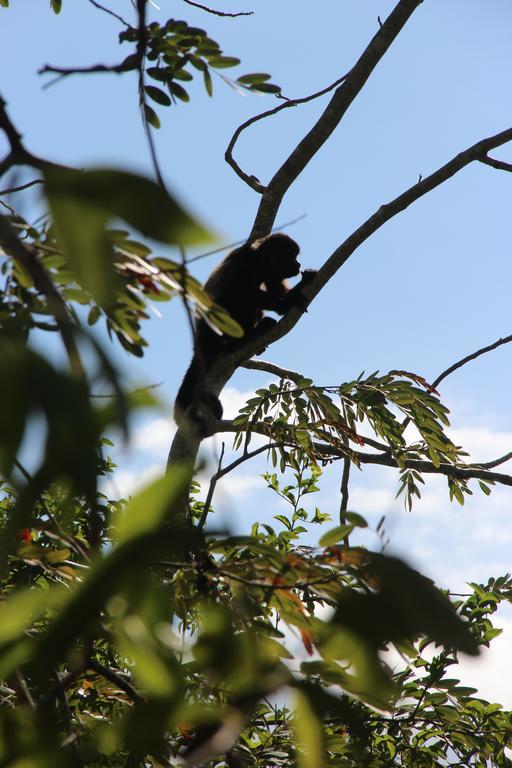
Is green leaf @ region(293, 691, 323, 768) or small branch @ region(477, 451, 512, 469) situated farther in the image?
small branch @ region(477, 451, 512, 469)

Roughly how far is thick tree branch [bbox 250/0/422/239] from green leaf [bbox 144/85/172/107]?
1.72m

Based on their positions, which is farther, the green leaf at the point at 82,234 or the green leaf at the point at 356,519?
the green leaf at the point at 356,519

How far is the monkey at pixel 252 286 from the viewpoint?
595cm

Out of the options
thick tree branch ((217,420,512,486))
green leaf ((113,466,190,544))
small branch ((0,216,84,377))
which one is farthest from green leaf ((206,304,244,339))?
thick tree branch ((217,420,512,486))

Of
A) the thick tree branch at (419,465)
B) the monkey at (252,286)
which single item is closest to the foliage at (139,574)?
the thick tree branch at (419,465)

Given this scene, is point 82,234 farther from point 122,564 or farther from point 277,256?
point 277,256

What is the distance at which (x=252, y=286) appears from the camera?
6.89m

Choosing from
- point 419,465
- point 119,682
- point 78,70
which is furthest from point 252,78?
point 419,465

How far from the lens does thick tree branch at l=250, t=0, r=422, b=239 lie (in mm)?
4152

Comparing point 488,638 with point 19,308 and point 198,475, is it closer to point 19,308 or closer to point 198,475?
point 19,308

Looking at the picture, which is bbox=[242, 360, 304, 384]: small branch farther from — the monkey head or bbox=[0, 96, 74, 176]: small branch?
bbox=[0, 96, 74, 176]: small branch

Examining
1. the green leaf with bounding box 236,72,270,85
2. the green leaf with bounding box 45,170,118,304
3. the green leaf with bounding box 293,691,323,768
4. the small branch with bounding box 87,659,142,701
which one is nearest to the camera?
the green leaf with bounding box 45,170,118,304

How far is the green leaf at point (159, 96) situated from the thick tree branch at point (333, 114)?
172 cm

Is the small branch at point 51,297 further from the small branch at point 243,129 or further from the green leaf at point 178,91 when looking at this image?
the small branch at point 243,129
